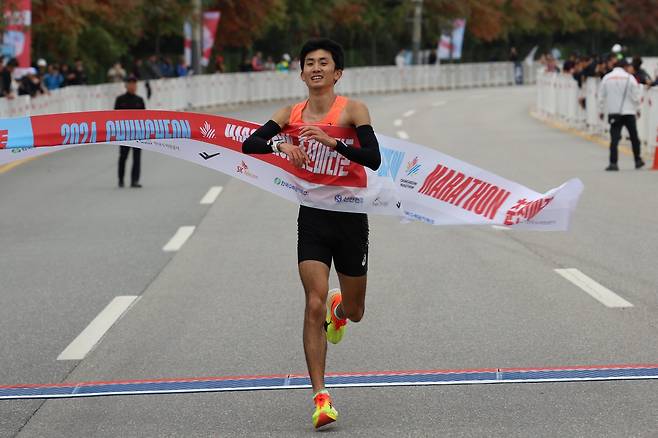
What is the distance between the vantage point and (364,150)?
6293 mm

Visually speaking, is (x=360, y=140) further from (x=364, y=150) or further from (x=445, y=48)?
(x=445, y=48)

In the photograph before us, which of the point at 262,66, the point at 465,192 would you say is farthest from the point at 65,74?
the point at 465,192

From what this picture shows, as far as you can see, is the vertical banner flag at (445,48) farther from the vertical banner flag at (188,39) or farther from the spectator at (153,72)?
the spectator at (153,72)

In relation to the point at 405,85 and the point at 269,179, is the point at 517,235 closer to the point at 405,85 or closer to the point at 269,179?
the point at 269,179

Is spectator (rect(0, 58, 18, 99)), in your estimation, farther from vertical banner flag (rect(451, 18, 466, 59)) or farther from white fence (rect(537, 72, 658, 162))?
vertical banner flag (rect(451, 18, 466, 59))

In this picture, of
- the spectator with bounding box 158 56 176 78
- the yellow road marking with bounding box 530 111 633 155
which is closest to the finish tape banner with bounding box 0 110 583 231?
the yellow road marking with bounding box 530 111 633 155

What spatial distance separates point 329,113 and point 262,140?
1.17 feet

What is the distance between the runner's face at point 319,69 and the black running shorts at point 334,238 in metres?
0.63

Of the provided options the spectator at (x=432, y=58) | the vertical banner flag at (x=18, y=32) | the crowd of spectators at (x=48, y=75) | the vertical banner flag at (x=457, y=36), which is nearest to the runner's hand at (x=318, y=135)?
the crowd of spectators at (x=48, y=75)

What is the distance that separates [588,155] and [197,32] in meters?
25.3

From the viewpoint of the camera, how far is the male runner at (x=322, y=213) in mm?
6297

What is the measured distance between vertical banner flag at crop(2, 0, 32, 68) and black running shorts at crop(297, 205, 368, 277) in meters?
24.7

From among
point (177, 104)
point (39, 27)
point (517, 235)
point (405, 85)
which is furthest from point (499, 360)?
point (405, 85)

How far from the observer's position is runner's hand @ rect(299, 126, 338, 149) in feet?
20.1
